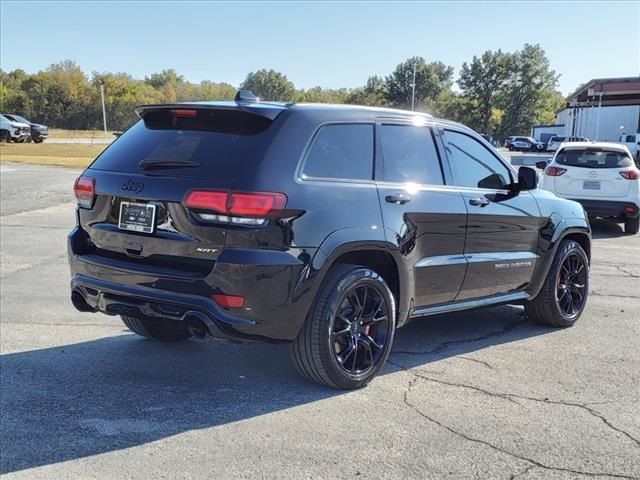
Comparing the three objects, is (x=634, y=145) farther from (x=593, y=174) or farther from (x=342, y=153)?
(x=342, y=153)

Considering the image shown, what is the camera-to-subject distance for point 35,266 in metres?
8.73

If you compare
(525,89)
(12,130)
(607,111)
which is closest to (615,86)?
(607,111)

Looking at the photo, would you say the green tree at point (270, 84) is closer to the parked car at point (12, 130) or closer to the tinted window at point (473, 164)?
the parked car at point (12, 130)

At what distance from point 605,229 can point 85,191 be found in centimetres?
1178

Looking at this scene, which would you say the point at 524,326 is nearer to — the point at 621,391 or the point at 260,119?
the point at 621,391

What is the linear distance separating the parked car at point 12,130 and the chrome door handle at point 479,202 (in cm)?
4038

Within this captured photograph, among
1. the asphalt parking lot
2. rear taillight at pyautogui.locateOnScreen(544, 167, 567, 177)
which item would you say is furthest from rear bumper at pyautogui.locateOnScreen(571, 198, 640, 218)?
the asphalt parking lot

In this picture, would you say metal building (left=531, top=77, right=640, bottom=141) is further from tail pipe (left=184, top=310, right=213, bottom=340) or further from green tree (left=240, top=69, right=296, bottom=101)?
tail pipe (left=184, top=310, right=213, bottom=340)

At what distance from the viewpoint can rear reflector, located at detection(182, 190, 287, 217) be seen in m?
3.89

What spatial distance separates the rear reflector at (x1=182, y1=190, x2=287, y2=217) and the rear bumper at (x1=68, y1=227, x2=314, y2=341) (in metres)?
0.22

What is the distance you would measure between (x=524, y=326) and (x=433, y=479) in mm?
3287

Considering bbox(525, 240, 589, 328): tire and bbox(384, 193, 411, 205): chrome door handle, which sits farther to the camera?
bbox(525, 240, 589, 328): tire

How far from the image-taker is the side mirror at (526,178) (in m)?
5.84

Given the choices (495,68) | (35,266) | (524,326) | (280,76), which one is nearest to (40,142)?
(35,266)
